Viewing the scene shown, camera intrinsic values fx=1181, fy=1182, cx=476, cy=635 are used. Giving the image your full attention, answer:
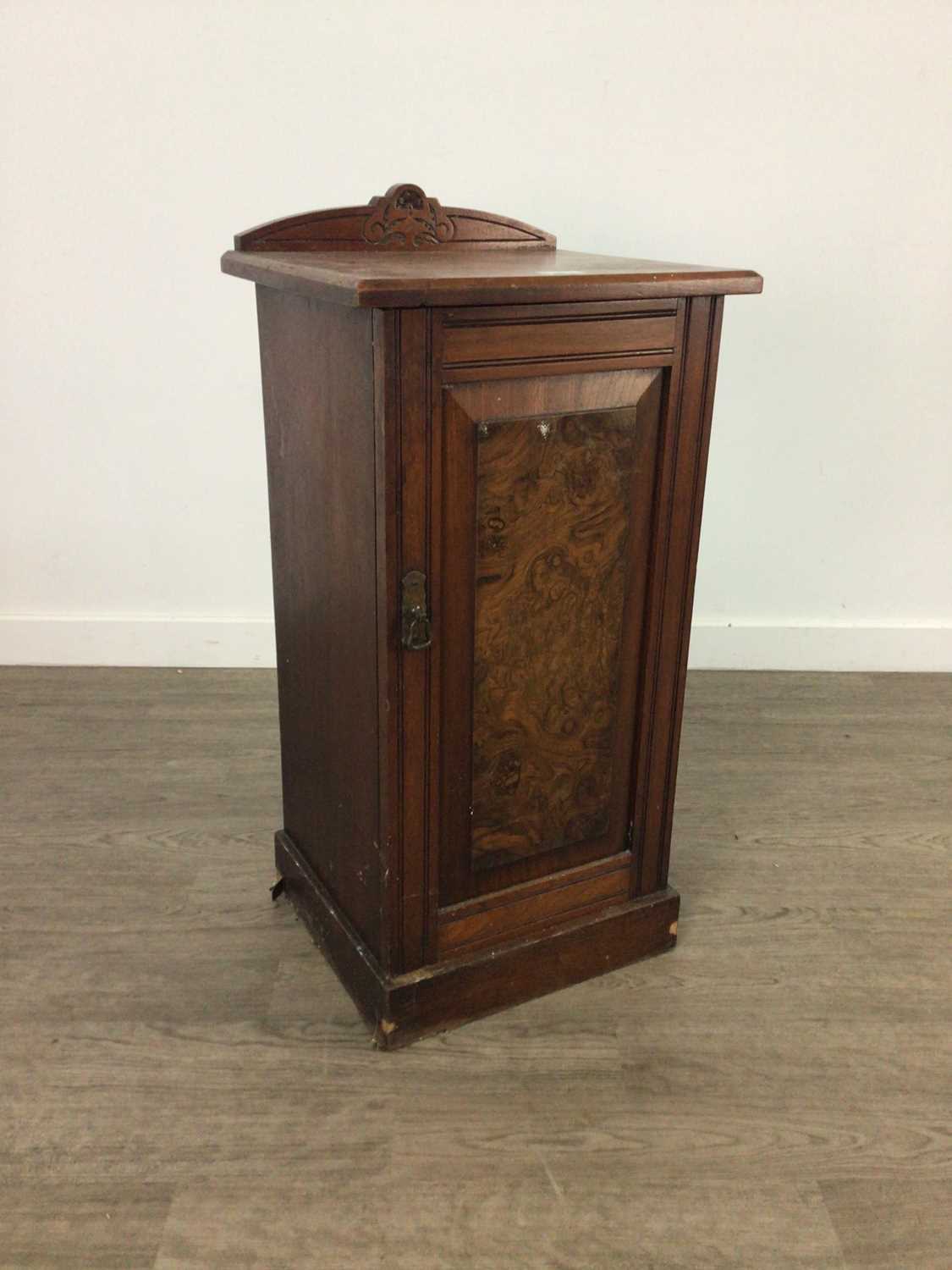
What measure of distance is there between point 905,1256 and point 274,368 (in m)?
1.39

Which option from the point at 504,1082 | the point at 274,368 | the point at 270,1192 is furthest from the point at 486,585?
the point at 270,1192

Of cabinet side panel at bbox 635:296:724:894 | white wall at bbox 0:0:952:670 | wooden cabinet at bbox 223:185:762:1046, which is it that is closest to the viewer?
wooden cabinet at bbox 223:185:762:1046

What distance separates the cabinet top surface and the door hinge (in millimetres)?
329

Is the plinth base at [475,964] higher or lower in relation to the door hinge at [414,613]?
lower

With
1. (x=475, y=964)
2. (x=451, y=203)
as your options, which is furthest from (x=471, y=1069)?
(x=451, y=203)

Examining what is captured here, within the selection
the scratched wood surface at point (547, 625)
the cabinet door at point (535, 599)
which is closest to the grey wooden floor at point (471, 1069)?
the cabinet door at point (535, 599)

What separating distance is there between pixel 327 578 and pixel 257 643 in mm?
1387

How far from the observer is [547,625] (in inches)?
63.2

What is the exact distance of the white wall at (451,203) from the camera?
2525 millimetres

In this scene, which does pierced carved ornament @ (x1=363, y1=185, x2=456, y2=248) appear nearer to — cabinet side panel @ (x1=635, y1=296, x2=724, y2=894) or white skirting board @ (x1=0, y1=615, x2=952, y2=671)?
cabinet side panel @ (x1=635, y1=296, x2=724, y2=894)

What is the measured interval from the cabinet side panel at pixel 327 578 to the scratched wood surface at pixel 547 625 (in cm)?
15

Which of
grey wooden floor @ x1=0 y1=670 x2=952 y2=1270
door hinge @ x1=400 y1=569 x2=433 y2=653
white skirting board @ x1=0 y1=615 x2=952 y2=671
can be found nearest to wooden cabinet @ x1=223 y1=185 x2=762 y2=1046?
door hinge @ x1=400 y1=569 x2=433 y2=653

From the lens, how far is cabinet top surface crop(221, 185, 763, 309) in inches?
52.6

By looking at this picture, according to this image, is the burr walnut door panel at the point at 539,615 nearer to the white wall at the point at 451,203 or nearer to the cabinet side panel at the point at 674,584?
the cabinet side panel at the point at 674,584
